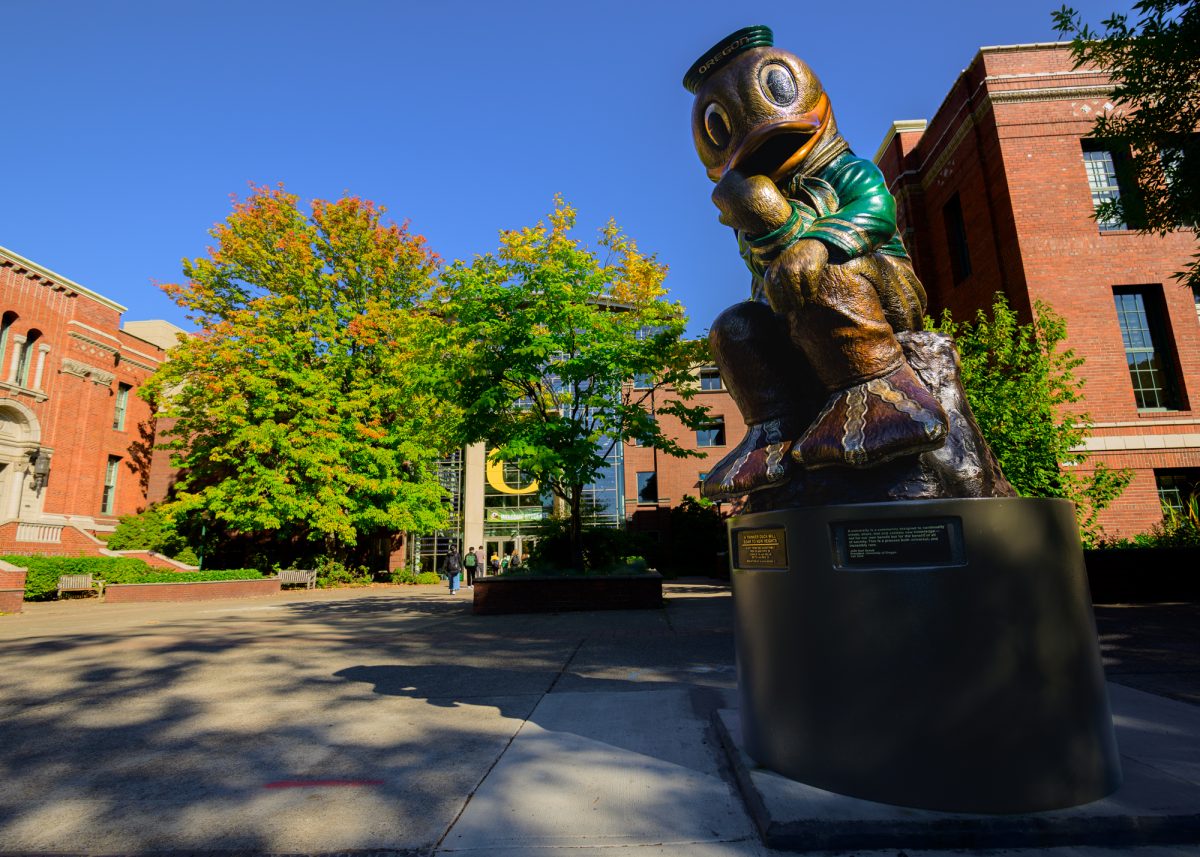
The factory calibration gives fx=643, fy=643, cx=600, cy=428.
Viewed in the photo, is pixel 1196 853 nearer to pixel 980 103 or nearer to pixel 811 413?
pixel 811 413

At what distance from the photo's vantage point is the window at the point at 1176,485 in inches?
603

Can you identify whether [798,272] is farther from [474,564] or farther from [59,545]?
[59,545]

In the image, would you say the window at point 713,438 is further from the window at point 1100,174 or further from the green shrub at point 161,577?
the green shrub at point 161,577

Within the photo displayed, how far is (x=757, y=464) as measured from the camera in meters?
3.71

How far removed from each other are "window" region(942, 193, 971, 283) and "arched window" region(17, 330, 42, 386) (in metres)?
35.4

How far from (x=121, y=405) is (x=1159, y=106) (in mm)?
38292

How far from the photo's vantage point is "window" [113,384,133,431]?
3097 centimetres

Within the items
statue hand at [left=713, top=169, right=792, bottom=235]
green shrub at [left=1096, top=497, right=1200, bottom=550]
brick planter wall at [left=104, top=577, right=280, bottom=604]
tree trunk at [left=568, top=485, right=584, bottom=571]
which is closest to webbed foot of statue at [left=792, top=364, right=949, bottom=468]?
statue hand at [left=713, top=169, right=792, bottom=235]

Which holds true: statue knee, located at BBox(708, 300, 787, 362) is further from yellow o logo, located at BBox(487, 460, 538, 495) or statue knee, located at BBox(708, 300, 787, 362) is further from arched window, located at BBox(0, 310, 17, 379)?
arched window, located at BBox(0, 310, 17, 379)

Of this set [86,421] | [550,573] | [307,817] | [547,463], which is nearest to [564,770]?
[307,817]

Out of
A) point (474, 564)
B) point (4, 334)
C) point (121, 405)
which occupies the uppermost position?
point (4, 334)

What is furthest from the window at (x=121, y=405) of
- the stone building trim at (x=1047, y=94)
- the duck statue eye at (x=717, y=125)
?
the stone building trim at (x=1047, y=94)

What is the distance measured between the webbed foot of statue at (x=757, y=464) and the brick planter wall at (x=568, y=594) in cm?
976

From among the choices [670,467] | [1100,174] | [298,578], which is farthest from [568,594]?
[670,467]
